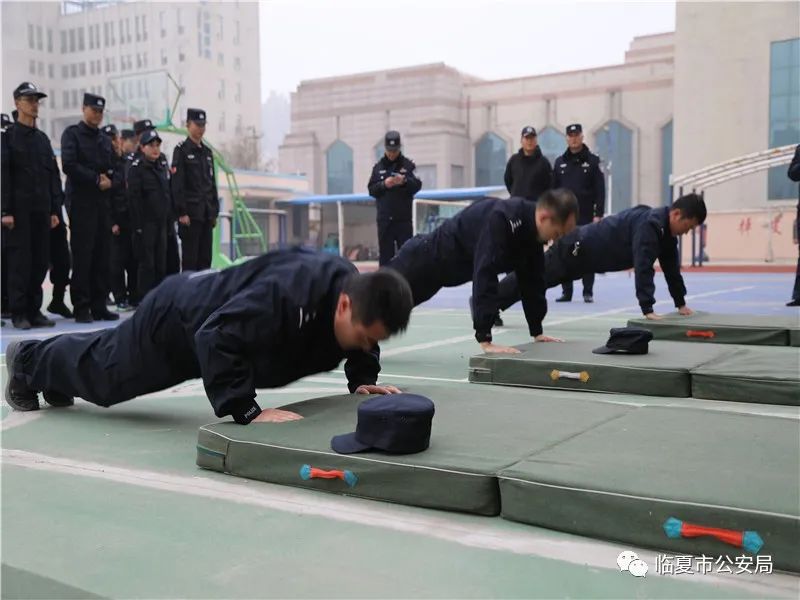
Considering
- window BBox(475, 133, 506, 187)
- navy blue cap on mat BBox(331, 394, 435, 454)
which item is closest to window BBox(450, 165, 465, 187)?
window BBox(475, 133, 506, 187)

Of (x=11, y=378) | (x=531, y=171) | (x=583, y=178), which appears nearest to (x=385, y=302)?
(x=11, y=378)

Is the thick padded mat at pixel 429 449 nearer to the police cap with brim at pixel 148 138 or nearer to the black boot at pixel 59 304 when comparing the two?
the black boot at pixel 59 304

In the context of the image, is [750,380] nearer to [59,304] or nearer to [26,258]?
[26,258]

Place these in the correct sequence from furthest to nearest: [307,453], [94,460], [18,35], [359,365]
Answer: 1. [18,35]
2. [359,365]
3. [94,460]
4. [307,453]

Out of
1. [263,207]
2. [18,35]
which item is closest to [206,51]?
[18,35]

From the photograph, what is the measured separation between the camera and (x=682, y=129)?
94.4 feet

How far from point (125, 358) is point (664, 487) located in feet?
7.08

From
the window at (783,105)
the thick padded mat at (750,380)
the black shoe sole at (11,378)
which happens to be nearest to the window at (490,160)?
the window at (783,105)

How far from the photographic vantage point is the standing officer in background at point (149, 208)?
8.10 metres

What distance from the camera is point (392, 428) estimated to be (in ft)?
7.83

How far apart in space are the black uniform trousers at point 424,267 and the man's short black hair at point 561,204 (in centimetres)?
88

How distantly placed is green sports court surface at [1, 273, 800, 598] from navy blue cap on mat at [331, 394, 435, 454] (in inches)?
3.7

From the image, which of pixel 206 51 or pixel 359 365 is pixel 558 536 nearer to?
pixel 359 365

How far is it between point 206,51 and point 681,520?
66.2 meters
